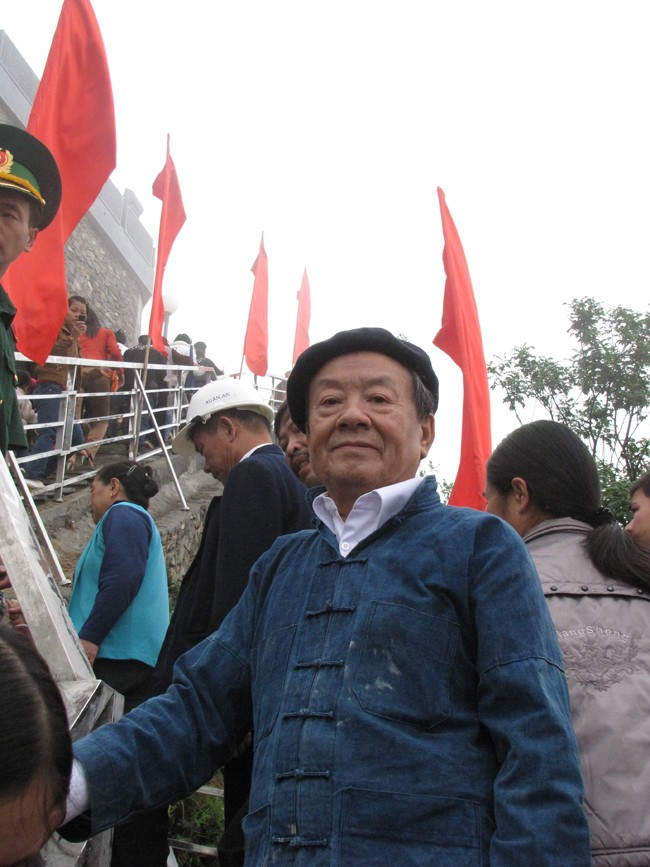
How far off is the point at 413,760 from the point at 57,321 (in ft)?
12.8

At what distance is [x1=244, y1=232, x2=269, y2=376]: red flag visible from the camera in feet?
39.9

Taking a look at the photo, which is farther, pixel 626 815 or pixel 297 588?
pixel 297 588

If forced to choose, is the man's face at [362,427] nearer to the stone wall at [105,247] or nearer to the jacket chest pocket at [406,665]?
the jacket chest pocket at [406,665]

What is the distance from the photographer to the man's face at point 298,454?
3312 millimetres

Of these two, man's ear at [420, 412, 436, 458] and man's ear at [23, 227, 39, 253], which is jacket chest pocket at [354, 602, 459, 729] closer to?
man's ear at [420, 412, 436, 458]

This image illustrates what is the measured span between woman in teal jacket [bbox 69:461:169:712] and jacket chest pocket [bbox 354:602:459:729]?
2.16m

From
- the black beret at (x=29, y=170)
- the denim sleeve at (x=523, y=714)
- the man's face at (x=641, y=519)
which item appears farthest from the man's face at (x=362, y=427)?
the black beret at (x=29, y=170)

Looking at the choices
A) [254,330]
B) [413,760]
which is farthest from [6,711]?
Answer: [254,330]

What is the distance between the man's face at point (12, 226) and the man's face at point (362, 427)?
142 centimetres

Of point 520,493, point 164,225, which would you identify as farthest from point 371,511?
point 164,225

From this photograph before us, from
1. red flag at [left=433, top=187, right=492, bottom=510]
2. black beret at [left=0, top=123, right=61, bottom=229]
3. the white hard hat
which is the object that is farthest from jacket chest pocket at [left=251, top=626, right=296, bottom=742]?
red flag at [left=433, top=187, right=492, bottom=510]

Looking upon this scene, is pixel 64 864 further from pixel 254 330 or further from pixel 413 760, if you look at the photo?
pixel 254 330

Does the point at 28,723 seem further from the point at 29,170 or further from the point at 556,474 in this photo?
the point at 29,170

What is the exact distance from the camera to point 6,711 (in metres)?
0.92
